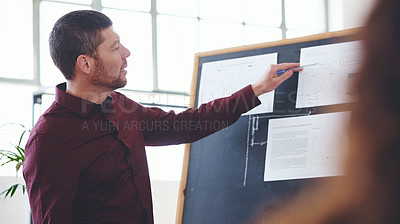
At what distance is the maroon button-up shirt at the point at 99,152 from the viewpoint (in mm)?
1710

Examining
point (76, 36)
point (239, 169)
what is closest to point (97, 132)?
point (76, 36)

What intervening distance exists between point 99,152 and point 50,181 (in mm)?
202

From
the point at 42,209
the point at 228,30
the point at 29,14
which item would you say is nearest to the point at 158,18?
the point at 228,30

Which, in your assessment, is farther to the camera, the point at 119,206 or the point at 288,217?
the point at 119,206

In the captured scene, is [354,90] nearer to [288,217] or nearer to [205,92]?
[288,217]

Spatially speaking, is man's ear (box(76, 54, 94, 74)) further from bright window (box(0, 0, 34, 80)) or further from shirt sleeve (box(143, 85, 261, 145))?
bright window (box(0, 0, 34, 80))

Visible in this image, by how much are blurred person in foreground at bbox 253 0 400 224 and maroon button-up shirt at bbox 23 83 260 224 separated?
59.7 inches

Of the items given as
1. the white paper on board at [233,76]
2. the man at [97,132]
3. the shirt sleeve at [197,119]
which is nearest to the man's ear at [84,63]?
the man at [97,132]

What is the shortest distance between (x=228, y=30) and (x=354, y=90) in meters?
5.61

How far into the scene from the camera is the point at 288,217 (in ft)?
1.11

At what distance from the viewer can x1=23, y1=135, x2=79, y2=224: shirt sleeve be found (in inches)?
66.7

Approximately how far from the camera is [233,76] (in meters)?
2.29

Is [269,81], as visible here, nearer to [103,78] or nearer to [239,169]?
[239,169]

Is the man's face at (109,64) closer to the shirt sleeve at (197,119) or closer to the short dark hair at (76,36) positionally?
the short dark hair at (76,36)
